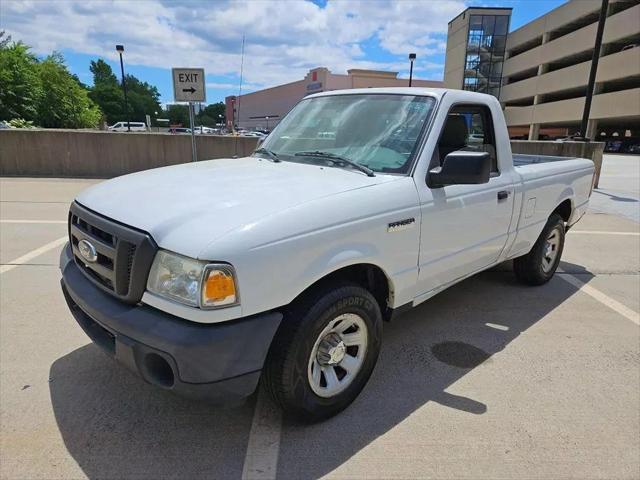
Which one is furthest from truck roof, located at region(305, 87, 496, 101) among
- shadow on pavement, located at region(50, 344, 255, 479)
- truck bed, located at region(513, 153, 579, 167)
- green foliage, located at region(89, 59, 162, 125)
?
green foliage, located at region(89, 59, 162, 125)

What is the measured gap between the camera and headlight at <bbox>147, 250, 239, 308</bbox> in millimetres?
1991

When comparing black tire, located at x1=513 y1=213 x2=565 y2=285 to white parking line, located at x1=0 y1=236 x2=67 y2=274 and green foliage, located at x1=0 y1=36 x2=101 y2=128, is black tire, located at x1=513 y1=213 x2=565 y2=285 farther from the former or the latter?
green foliage, located at x1=0 y1=36 x2=101 y2=128

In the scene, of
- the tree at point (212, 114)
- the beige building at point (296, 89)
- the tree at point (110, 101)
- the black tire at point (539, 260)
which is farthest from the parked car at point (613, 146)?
the tree at point (212, 114)

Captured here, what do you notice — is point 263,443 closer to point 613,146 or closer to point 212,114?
point 613,146

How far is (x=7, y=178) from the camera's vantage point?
12117 millimetres

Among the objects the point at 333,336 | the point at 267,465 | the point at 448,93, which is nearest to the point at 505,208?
the point at 448,93

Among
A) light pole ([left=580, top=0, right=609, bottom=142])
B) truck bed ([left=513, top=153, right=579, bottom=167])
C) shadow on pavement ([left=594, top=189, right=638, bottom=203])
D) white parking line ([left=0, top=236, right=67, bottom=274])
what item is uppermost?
light pole ([left=580, top=0, right=609, bottom=142])

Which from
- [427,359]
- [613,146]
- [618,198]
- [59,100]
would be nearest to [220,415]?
[427,359]

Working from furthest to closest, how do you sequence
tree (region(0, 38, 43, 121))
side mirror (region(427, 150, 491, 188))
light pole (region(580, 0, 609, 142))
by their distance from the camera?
1. tree (region(0, 38, 43, 121))
2. light pole (region(580, 0, 609, 142))
3. side mirror (region(427, 150, 491, 188))

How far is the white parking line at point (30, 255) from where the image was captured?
5.12 metres

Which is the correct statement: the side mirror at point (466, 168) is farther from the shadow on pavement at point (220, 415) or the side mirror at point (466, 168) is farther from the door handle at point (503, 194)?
the shadow on pavement at point (220, 415)

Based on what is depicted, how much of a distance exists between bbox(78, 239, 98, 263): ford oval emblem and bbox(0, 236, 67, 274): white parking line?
3181mm

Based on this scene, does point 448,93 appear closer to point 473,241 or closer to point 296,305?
point 473,241

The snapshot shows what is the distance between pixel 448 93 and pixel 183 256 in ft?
7.59
